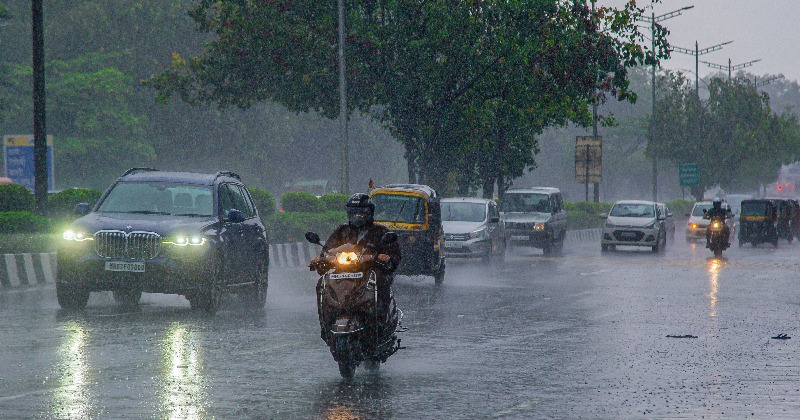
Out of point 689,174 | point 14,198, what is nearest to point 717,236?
point 14,198

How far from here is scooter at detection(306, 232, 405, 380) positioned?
10859 millimetres

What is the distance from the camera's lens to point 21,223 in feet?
84.3

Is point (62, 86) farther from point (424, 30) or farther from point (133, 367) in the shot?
point (133, 367)

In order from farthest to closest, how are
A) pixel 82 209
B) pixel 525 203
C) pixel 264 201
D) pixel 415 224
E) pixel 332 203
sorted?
pixel 525 203 → pixel 332 203 → pixel 264 201 → pixel 415 224 → pixel 82 209

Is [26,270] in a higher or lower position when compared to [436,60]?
lower

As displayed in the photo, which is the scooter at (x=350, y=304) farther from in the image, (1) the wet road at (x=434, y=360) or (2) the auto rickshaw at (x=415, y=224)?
(2) the auto rickshaw at (x=415, y=224)

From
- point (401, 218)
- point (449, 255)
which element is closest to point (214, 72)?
point (449, 255)

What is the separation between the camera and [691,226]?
55.3 m

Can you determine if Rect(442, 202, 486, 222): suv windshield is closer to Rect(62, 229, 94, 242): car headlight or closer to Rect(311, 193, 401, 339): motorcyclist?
Rect(62, 229, 94, 242): car headlight

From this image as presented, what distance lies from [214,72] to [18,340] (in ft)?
97.1

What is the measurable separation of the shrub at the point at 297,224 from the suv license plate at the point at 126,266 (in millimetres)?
17361

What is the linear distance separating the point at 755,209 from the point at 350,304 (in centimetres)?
4149

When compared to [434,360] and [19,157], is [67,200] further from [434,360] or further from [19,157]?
[434,360]

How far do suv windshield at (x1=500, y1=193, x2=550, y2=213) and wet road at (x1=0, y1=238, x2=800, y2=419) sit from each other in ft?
60.9
